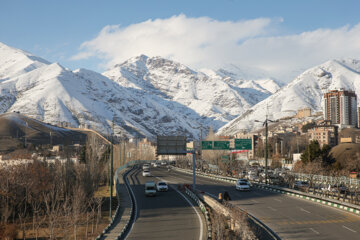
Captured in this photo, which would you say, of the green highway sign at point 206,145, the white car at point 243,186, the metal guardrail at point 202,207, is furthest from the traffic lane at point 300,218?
the green highway sign at point 206,145

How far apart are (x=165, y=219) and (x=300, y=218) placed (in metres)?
10.7

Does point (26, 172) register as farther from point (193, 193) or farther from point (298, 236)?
point (298, 236)

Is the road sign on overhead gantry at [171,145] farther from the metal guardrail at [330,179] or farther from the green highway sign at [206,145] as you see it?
the metal guardrail at [330,179]

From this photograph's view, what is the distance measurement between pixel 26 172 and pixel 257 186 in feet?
104

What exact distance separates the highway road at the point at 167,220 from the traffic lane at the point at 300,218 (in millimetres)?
5054

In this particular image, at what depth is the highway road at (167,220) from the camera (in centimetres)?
2644

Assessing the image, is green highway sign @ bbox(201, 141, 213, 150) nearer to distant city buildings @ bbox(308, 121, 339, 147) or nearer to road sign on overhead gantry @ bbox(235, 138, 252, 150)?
road sign on overhead gantry @ bbox(235, 138, 252, 150)

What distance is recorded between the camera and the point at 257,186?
2269 inches

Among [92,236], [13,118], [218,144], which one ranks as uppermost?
[13,118]

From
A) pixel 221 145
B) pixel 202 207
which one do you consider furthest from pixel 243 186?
pixel 202 207

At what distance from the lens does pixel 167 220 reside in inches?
1262

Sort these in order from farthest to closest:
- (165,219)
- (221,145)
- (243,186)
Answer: (221,145), (243,186), (165,219)

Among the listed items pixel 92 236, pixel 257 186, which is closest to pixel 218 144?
pixel 257 186

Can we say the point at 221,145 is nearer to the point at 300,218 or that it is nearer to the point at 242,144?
the point at 242,144
